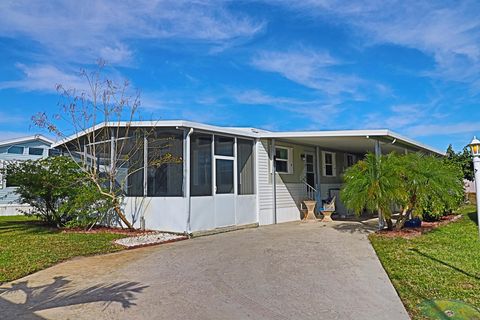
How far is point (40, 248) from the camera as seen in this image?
26.1 ft

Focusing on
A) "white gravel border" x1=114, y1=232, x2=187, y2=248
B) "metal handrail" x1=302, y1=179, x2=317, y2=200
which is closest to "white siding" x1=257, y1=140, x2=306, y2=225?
"metal handrail" x1=302, y1=179, x2=317, y2=200

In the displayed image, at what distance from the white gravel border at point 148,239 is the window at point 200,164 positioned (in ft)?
3.99

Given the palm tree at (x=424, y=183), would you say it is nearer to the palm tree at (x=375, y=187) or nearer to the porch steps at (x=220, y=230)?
the palm tree at (x=375, y=187)

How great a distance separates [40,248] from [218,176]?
4.71m

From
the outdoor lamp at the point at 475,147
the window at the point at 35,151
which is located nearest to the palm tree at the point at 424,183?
the outdoor lamp at the point at 475,147

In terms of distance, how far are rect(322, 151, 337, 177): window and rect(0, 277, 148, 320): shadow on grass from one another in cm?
1153

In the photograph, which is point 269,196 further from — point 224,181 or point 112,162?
point 112,162

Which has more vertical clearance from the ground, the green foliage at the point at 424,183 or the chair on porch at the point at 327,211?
the green foliage at the point at 424,183

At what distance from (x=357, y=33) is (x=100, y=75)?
836 centimetres

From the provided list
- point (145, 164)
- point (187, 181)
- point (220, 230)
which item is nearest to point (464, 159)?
point (220, 230)

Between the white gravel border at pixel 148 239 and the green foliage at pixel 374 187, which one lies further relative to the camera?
the green foliage at pixel 374 187

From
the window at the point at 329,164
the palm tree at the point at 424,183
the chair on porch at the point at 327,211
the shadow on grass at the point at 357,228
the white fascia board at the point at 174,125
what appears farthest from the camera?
the window at the point at 329,164

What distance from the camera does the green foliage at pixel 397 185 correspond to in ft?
29.2

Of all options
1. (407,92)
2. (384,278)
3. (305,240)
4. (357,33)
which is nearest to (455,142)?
(407,92)
